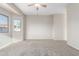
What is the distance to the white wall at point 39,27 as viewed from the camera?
3.45 metres

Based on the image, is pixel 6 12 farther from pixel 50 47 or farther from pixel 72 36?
pixel 72 36

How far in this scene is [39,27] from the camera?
11.9 feet

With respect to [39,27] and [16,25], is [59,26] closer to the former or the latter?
[39,27]

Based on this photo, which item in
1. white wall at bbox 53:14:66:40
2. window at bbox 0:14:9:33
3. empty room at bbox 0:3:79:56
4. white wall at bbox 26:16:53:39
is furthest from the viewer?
white wall at bbox 53:14:66:40

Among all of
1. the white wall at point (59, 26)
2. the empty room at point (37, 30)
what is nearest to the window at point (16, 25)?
the empty room at point (37, 30)

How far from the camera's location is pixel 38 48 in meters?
3.58

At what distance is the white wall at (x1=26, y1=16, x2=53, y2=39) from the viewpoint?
3446mm

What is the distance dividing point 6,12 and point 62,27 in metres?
1.90

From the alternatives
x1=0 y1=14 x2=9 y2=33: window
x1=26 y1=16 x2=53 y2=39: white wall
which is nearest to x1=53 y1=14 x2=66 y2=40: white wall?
x1=26 y1=16 x2=53 y2=39: white wall

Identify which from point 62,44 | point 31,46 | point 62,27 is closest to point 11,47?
point 31,46

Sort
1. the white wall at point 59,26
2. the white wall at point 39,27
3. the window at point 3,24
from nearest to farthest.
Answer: the window at point 3,24
the white wall at point 39,27
the white wall at point 59,26

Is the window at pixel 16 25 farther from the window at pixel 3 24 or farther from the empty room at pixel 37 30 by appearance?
the window at pixel 3 24

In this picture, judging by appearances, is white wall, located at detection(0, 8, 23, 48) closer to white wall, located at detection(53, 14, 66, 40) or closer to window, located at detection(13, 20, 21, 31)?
window, located at detection(13, 20, 21, 31)

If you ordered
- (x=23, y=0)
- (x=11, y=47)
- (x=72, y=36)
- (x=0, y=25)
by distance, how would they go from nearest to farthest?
(x=23, y=0), (x=0, y=25), (x=11, y=47), (x=72, y=36)
